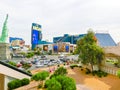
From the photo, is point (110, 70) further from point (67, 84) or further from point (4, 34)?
point (4, 34)

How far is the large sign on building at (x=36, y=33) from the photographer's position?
11532 centimetres

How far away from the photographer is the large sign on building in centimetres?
11532

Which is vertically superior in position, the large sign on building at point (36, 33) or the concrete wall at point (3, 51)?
the large sign on building at point (36, 33)

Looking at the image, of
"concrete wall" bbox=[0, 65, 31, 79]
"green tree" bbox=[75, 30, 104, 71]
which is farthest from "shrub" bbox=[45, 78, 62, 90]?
"green tree" bbox=[75, 30, 104, 71]

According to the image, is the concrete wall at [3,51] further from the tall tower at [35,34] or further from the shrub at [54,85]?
the tall tower at [35,34]

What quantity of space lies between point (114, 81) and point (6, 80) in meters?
12.8

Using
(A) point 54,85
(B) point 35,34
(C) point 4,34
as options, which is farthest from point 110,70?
(B) point 35,34

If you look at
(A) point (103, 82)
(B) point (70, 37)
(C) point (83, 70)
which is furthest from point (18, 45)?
(A) point (103, 82)

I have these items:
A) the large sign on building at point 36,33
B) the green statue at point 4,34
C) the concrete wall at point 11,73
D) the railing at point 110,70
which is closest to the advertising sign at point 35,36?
the large sign on building at point 36,33

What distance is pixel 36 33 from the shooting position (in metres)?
118

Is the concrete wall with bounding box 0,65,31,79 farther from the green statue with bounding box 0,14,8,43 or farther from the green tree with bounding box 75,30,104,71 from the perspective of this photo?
the green statue with bounding box 0,14,8,43

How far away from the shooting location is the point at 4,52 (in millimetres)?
57781

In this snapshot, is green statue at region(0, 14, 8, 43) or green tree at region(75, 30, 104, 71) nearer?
green tree at region(75, 30, 104, 71)

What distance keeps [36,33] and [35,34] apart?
74cm
